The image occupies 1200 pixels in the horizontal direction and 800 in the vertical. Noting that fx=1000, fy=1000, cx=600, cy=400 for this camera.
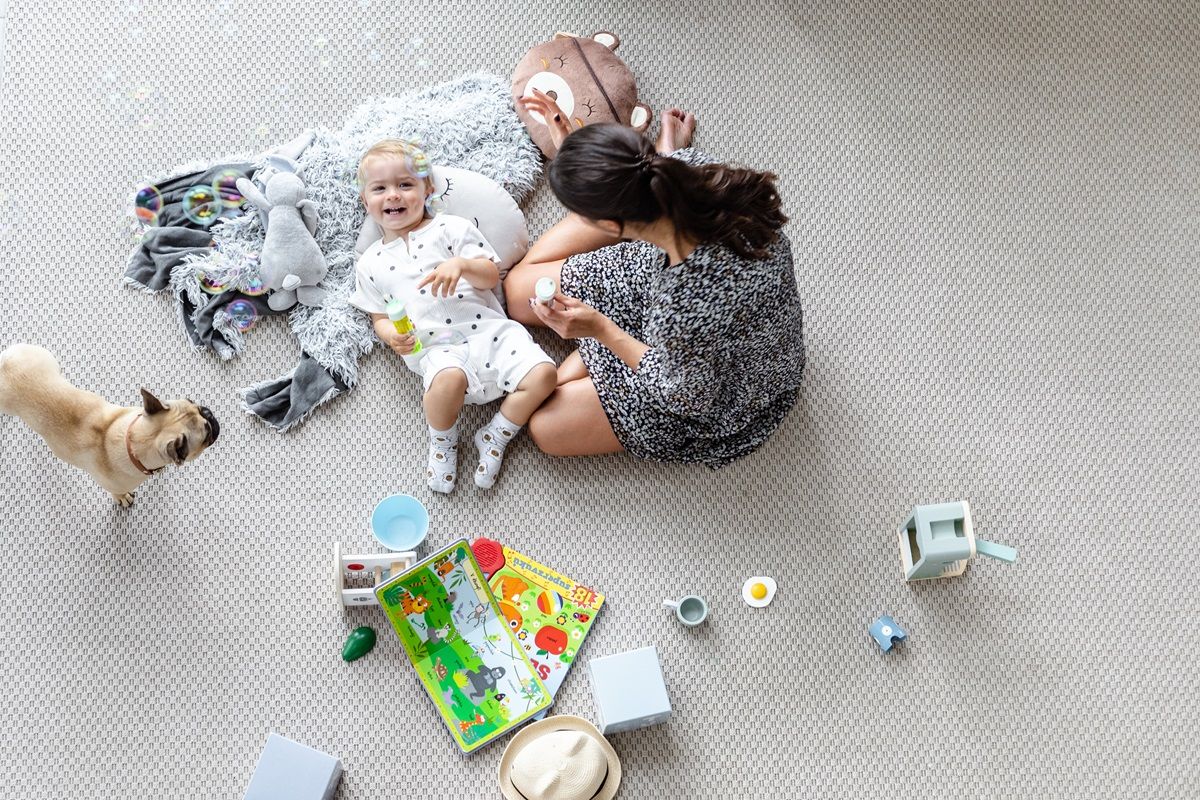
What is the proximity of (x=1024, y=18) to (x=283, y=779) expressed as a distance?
1.86m

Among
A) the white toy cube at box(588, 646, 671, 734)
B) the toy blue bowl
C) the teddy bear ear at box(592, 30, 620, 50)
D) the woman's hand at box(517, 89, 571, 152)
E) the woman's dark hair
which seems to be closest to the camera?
the woman's dark hair

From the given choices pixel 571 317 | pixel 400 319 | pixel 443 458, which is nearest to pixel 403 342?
pixel 400 319

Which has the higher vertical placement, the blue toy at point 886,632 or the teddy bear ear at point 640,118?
the teddy bear ear at point 640,118

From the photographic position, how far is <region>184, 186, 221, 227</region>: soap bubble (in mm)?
1723

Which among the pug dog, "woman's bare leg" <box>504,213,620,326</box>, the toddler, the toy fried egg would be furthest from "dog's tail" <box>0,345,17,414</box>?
the toy fried egg

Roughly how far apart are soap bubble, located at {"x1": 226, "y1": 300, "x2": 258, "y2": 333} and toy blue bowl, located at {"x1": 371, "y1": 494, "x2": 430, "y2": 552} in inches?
15.5

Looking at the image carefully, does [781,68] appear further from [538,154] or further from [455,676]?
[455,676]

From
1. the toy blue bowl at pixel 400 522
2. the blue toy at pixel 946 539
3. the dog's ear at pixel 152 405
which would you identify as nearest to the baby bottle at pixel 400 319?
the toy blue bowl at pixel 400 522

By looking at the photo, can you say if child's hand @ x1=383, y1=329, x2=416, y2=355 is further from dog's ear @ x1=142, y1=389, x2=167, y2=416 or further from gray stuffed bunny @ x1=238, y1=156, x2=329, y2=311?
dog's ear @ x1=142, y1=389, x2=167, y2=416

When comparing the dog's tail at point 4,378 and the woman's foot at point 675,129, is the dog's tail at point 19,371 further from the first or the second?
the woman's foot at point 675,129

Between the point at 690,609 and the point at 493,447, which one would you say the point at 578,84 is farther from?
the point at 690,609

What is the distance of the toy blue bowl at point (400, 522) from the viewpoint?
5.26ft

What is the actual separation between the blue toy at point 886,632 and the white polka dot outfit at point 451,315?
26.7 inches

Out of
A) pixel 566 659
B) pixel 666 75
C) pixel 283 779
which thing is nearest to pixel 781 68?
pixel 666 75
